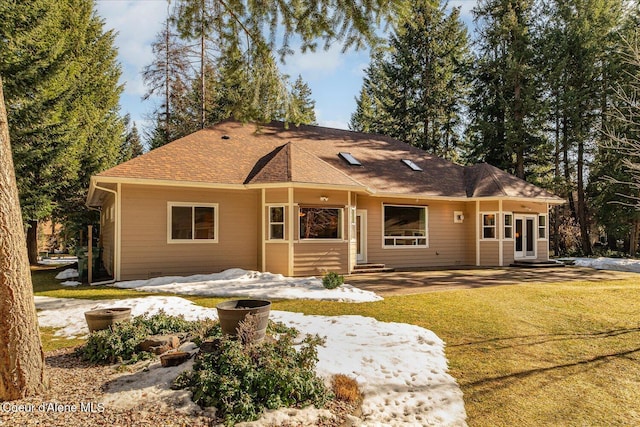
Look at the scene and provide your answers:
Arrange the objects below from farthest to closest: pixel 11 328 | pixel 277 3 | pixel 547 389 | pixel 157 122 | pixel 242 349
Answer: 1. pixel 157 122
2. pixel 277 3
3. pixel 547 389
4. pixel 242 349
5. pixel 11 328

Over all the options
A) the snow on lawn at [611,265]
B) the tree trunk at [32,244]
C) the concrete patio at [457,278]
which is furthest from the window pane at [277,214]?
the tree trunk at [32,244]

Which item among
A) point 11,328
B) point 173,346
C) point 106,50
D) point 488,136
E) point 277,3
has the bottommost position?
point 173,346

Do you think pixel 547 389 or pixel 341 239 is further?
pixel 341 239

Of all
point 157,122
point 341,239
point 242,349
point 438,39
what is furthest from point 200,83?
point 242,349

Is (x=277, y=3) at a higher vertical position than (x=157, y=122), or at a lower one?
lower

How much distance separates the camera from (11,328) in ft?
10.6

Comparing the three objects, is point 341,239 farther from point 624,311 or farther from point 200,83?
point 200,83

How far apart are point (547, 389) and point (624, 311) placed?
4610 mm

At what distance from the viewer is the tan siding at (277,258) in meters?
11.3

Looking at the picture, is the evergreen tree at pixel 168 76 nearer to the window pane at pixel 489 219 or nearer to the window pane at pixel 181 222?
the window pane at pixel 181 222

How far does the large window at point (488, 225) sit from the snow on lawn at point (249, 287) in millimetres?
8309

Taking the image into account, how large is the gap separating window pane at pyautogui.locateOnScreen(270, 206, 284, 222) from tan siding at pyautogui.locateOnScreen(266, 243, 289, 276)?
2.46 feet

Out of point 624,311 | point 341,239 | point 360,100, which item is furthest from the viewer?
point 360,100

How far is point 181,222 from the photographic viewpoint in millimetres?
11234
